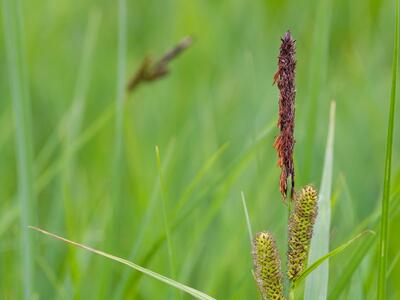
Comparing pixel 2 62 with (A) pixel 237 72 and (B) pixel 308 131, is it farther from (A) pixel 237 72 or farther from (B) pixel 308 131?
(B) pixel 308 131

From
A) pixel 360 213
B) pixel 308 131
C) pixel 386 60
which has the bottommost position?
pixel 308 131

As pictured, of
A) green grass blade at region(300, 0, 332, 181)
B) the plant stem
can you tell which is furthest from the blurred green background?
the plant stem

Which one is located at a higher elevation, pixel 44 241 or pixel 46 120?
pixel 46 120

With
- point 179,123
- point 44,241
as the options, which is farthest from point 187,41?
point 179,123

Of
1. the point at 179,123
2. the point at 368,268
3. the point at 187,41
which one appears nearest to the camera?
the point at 368,268

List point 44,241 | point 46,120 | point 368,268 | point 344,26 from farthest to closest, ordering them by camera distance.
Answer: point 344,26 → point 46,120 → point 44,241 → point 368,268
